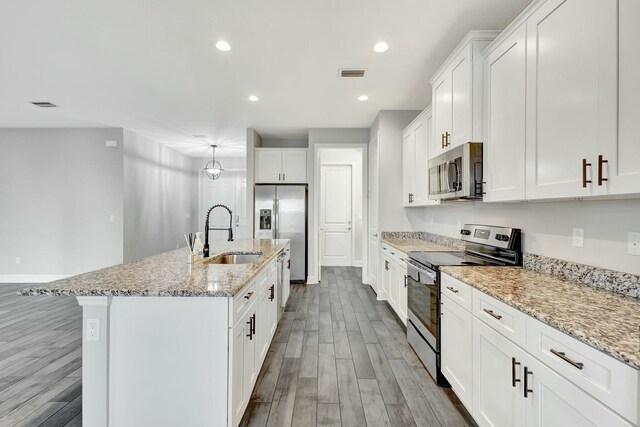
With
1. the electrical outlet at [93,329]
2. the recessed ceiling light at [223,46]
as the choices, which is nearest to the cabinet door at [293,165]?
the recessed ceiling light at [223,46]

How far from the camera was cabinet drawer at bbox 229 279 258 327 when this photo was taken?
153 cm

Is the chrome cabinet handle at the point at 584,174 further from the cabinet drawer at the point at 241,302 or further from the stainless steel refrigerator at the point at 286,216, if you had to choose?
the stainless steel refrigerator at the point at 286,216

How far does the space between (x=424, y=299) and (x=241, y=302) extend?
1519 millimetres

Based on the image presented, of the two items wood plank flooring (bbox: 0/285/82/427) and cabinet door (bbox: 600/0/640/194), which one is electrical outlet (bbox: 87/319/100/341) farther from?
cabinet door (bbox: 600/0/640/194)

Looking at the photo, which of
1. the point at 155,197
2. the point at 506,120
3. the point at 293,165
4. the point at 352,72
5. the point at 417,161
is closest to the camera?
the point at 506,120

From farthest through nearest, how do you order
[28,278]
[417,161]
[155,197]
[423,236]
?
[155,197], [28,278], [423,236], [417,161]

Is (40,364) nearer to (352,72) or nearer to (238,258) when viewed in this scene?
(238,258)

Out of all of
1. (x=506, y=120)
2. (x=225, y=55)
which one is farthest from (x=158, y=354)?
(x=225, y=55)

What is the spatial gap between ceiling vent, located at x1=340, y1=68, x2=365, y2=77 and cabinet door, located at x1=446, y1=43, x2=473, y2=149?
3.22ft

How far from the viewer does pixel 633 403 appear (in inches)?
31.9

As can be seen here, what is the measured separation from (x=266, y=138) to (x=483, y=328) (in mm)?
5366

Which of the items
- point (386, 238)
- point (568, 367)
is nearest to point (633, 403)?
point (568, 367)

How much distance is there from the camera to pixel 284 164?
5.48m

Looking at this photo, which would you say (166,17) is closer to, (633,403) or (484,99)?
(484,99)
